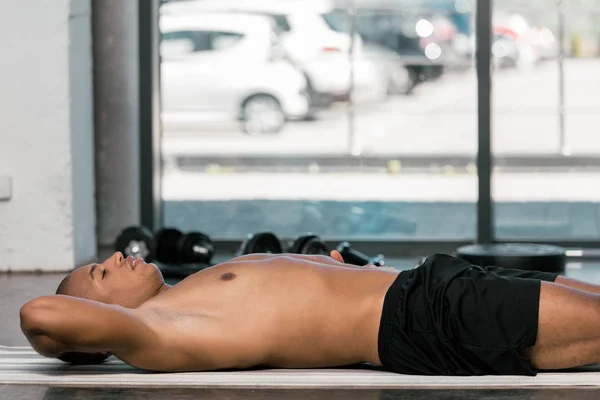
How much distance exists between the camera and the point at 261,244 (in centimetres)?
419

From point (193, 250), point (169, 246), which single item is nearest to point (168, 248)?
point (169, 246)

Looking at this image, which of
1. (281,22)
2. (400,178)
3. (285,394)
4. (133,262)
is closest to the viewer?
(285,394)

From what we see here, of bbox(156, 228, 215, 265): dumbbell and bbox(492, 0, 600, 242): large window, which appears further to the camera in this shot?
bbox(492, 0, 600, 242): large window

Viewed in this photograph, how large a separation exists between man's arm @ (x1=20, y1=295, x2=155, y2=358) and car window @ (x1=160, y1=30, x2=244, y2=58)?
3135 mm

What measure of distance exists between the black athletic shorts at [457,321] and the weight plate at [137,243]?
2.10m

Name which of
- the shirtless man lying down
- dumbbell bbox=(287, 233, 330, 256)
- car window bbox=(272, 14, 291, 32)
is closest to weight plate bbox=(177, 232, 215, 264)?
dumbbell bbox=(287, 233, 330, 256)

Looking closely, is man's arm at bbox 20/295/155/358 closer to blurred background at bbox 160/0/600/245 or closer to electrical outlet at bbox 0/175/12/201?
electrical outlet at bbox 0/175/12/201

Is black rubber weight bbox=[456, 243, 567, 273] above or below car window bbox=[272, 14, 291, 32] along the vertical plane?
below

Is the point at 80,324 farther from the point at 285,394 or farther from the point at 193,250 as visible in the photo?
the point at 193,250

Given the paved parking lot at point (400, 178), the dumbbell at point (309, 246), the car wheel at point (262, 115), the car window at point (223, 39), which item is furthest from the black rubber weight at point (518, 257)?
the car window at point (223, 39)

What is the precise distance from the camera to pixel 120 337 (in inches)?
88.0

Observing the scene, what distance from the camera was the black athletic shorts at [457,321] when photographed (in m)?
2.34

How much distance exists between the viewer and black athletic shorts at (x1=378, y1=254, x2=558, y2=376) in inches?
92.0

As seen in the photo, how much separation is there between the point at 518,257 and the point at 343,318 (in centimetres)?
188
